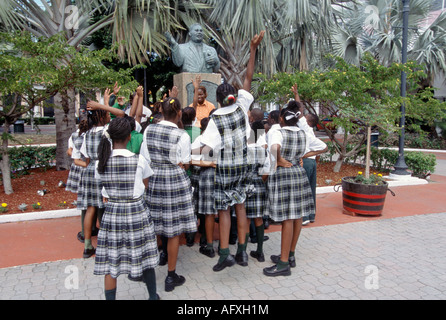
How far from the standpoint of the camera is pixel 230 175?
3594 mm

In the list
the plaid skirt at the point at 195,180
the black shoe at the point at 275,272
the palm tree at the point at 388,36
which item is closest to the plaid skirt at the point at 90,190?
the plaid skirt at the point at 195,180

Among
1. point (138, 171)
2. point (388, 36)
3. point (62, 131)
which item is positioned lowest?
point (138, 171)

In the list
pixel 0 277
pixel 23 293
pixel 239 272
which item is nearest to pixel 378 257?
pixel 239 272

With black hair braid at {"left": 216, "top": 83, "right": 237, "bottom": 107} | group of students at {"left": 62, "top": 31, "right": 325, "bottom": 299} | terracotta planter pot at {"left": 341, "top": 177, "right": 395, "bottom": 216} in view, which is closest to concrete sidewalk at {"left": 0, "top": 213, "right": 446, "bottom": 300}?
group of students at {"left": 62, "top": 31, "right": 325, "bottom": 299}

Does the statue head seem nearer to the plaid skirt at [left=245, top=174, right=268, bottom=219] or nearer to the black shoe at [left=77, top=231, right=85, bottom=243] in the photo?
the plaid skirt at [left=245, top=174, right=268, bottom=219]

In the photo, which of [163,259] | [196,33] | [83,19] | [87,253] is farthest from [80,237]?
[83,19]

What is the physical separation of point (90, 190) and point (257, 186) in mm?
1871

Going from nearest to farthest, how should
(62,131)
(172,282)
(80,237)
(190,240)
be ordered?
(172,282) < (190,240) < (80,237) < (62,131)

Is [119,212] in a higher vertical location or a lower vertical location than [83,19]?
lower

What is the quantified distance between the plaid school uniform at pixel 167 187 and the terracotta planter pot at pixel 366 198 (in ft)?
11.1

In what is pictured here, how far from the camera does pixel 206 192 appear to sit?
13.2 ft

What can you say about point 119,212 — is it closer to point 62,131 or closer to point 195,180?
point 195,180

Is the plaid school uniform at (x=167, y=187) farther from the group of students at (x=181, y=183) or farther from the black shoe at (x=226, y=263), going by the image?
the black shoe at (x=226, y=263)

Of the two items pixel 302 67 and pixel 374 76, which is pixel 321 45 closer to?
pixel 302 67
